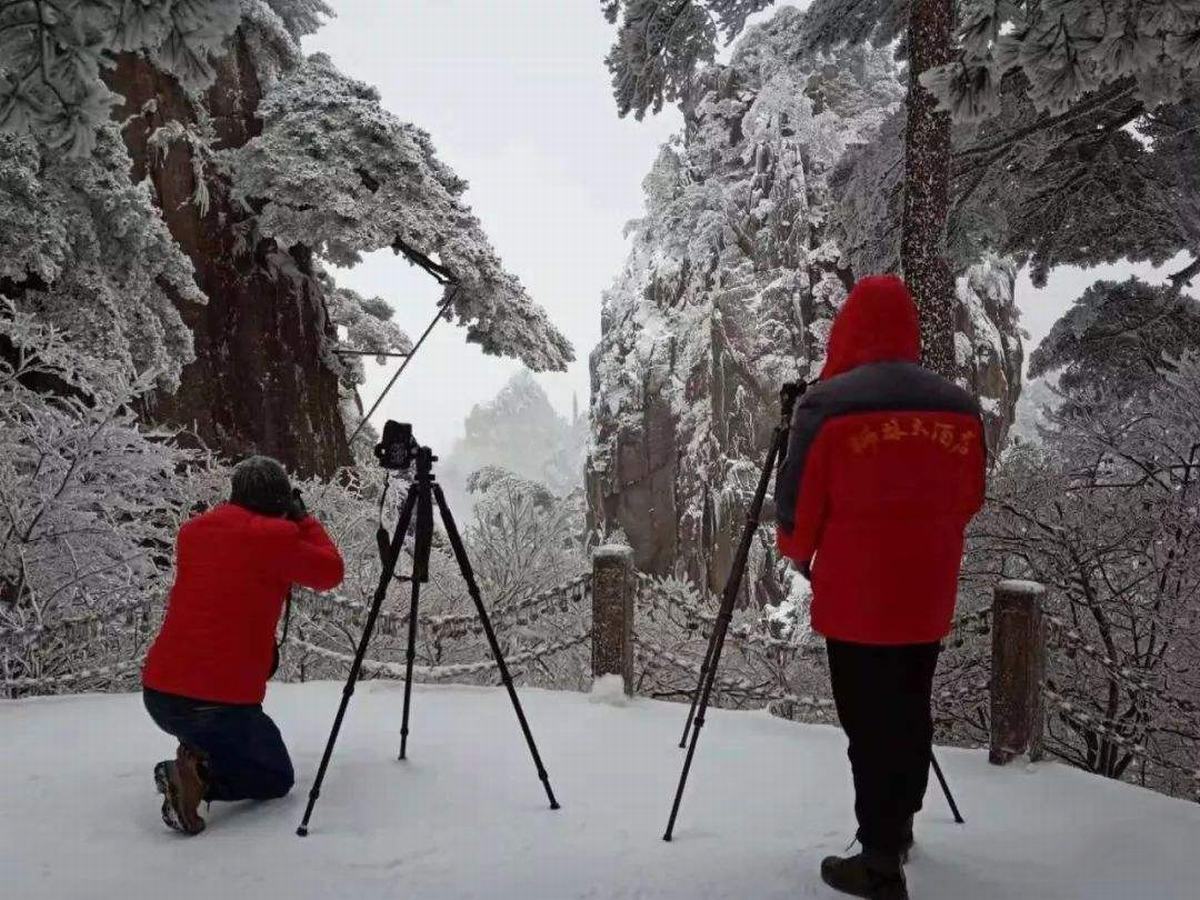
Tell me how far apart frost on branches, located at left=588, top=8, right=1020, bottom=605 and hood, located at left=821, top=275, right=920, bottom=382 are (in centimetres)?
1536

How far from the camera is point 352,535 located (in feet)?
35.0

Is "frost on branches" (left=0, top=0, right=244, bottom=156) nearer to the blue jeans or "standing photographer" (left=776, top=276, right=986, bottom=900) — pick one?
the blue jeans

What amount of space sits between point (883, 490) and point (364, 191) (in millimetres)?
9189

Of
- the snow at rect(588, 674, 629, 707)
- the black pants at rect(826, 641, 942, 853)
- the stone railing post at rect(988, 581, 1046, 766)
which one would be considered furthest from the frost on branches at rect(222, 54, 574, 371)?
the black pants at rect(826, 641, 942, 853)

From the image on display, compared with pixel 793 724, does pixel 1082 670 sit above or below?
above

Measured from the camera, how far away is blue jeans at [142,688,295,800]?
350 cm

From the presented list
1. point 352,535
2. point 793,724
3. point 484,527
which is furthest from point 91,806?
point 484,527

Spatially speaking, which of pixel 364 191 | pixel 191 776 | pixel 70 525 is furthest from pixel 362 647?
pixel 364 191

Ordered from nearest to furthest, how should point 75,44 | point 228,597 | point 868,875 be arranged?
point 75,44 → point 868,875 → point 228,597

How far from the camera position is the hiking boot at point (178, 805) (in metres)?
3.41

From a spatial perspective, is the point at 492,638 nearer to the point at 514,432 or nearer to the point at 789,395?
the point at 789,395

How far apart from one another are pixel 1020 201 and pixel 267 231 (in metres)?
9.02

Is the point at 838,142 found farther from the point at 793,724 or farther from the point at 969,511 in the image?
the point at 969,511

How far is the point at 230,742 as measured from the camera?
3.59 m
